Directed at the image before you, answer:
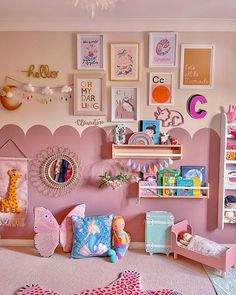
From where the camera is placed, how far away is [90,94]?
2688mm

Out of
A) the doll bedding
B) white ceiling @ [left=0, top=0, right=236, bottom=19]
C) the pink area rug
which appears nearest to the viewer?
the pink area rug

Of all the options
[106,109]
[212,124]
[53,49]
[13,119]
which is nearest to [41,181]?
[13,119]

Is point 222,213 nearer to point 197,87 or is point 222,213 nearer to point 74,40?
point 197,87

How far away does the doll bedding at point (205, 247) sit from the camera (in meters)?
2.35

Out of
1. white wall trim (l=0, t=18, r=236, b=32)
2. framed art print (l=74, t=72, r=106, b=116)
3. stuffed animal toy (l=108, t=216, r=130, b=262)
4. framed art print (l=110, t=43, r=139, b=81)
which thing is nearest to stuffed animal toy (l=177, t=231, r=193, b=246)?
stuffed animal toy (l=108, t=216, r=130, b=262)

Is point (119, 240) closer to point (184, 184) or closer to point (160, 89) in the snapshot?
point (184, 184)

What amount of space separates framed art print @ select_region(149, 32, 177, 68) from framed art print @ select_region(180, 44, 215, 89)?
8 cm

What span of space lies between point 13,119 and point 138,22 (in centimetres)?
135

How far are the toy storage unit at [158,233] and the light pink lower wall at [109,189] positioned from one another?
0.14 metres

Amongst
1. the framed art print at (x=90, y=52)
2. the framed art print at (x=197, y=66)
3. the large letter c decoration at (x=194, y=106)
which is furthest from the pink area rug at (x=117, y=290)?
the framed art print at (x=90, y=52)

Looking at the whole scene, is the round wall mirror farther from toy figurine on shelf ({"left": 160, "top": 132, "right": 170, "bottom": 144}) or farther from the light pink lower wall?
toy figurine on shelf ({"left": 160, "top": 132, "right": 170, "bottom": 144})

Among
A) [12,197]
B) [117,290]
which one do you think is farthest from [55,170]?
[117,290]

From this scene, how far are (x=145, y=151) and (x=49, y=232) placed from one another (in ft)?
3.48

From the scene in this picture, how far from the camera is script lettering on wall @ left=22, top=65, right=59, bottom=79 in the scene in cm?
269
